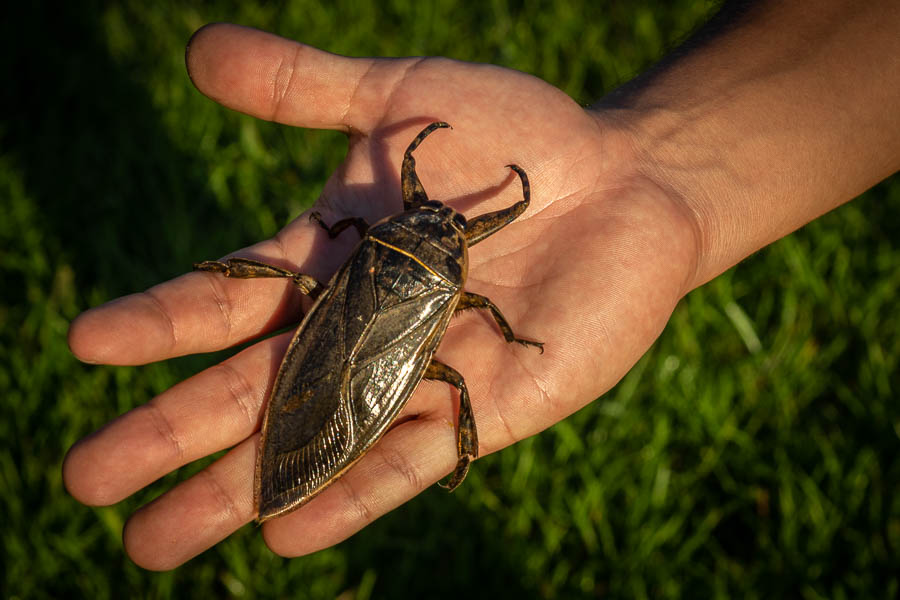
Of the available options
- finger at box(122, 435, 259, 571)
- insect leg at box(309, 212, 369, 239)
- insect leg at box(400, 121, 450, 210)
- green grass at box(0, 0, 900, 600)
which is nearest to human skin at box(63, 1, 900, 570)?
finger at box(122, 435, 259, 571)

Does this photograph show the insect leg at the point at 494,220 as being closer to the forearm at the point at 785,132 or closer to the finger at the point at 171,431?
the forearm at the point at 785,132

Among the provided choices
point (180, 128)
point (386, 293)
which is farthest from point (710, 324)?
point (180, 128)

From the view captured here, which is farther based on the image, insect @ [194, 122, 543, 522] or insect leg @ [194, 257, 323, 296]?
insect leg @ [194, 257, 323, 296]

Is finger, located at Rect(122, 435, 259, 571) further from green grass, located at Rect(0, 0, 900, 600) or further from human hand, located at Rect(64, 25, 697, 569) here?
green grass, located at Rect(0, 0, 900, 600)

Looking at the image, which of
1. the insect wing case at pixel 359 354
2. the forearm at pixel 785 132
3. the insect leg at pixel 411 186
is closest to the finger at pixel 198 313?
the insect wing case at pixel 359 354

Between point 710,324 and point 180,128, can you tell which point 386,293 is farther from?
point 180,128

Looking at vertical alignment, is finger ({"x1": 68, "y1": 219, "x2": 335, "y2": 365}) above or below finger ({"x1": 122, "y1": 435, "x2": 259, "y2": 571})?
above
